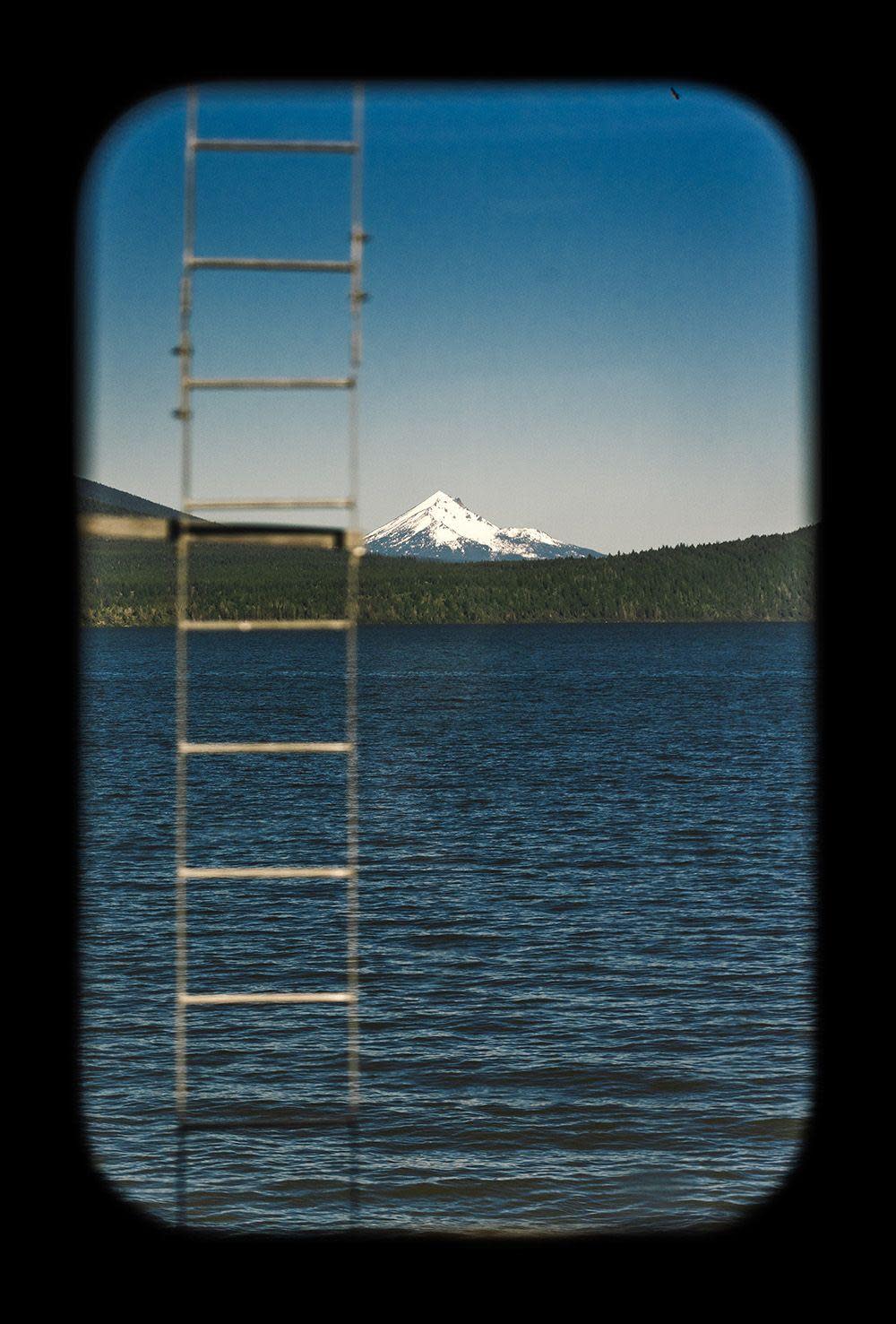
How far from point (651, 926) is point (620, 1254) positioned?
20461mm

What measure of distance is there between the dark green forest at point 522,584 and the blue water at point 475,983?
85.6 meters

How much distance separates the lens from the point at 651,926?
869 inches

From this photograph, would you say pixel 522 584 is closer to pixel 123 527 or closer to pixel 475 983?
pixel 475 983

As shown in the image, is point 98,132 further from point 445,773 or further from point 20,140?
point 445,773

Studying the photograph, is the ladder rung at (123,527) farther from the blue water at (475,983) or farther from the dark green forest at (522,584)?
the dark green forest at (522,584)

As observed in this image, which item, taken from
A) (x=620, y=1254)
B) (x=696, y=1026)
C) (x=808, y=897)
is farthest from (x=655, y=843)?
(x=620, y=1254)

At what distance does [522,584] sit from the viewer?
148 meters

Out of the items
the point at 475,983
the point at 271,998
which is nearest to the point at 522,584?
the point at 475,983

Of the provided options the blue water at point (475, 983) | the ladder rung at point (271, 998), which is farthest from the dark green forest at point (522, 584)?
the ladder rung at point (271, 998)

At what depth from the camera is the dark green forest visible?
13200cm

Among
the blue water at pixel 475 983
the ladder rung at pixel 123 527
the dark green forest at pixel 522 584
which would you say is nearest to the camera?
the ladder rung at pixel 123 527

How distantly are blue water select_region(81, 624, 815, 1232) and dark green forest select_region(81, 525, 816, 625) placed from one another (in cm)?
8562

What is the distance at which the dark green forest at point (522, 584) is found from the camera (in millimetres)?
132000

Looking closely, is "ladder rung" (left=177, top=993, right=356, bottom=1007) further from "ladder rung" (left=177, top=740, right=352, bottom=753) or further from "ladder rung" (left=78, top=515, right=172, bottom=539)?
"ladder rung" (left=78, top=515, right=172, bottom=539)
